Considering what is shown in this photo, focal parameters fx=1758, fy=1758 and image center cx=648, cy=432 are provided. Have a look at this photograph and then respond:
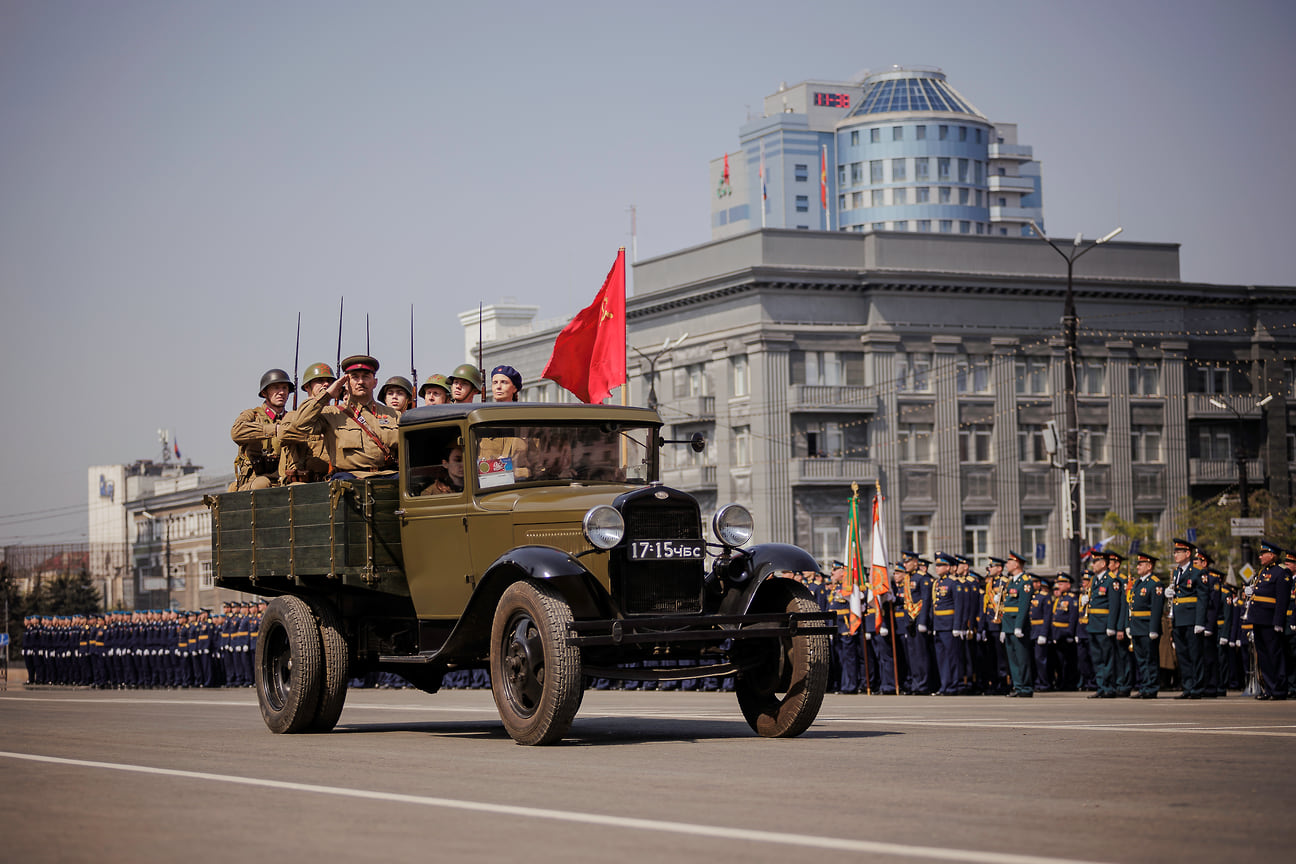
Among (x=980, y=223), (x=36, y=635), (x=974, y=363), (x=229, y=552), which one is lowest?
(x=36, y=635)

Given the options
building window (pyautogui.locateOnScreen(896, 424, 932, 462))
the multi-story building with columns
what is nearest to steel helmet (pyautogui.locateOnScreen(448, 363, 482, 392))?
the multi-story building with columns

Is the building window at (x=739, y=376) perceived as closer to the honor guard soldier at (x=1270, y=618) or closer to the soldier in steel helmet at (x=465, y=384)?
the honor guard soldier at (x=1270, y=618)

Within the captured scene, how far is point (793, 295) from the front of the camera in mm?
69000

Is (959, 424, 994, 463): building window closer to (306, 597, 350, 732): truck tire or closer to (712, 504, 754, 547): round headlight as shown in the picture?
(306, 597, 350, 732): truck tire

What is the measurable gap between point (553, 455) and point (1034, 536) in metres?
60.9

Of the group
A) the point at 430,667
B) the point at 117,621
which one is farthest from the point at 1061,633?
the point at 117,621

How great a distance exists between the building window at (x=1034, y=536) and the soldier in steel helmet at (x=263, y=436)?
57965mm

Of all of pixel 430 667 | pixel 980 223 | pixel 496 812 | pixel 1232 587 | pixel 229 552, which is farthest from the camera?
pixel 980 223

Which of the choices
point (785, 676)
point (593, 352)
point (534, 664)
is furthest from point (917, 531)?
point (534, 664)

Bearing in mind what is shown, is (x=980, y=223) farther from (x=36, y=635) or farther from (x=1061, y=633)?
(x=1061, y=633)

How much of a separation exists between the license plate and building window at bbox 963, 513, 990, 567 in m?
59.4

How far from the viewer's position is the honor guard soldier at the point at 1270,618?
70.1 feet

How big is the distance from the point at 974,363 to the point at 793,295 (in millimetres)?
8111

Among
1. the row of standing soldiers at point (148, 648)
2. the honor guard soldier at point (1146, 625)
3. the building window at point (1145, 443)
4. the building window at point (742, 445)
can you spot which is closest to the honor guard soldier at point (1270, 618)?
the honor guard soldier at point (1146, 625)
